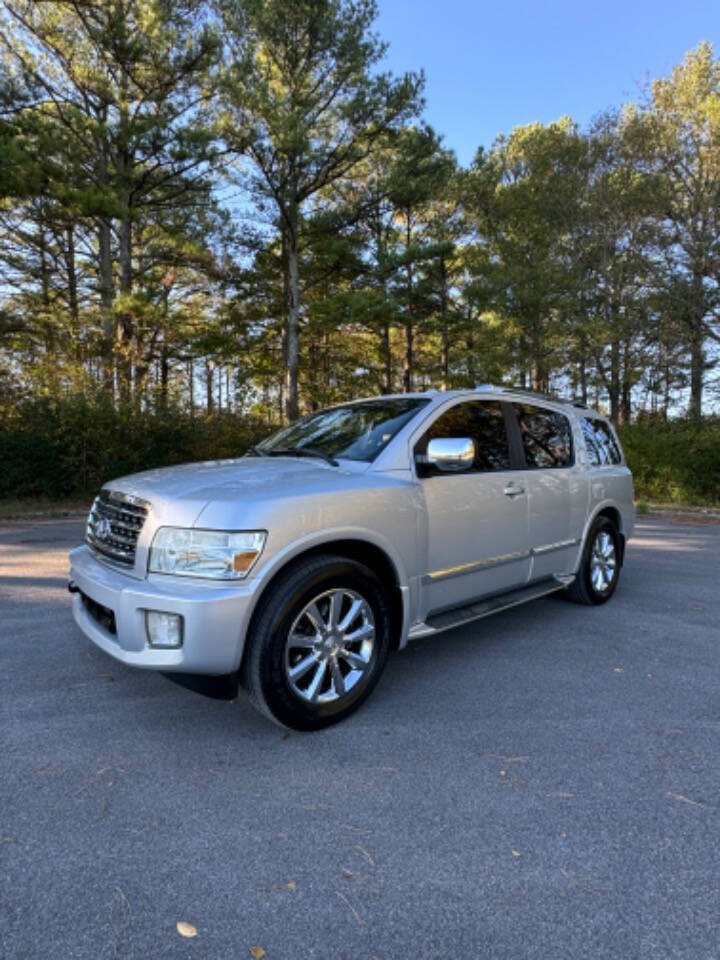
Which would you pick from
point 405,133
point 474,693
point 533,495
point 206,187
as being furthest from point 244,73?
point 474,693

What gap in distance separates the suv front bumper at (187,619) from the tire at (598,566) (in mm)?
3353

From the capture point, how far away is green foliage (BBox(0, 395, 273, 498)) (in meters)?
12.1

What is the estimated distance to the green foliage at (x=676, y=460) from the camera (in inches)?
556

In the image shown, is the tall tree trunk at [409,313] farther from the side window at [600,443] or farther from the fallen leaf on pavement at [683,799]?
the fallen leaf on pavement at [683,799]

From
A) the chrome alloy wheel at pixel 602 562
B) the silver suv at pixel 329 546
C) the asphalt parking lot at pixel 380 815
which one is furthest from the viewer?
the chrome alloy wheel at pixel 602 562

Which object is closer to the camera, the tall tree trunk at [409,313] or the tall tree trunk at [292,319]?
the tall tree trunk at [292,319]

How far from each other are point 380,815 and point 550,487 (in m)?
2.79

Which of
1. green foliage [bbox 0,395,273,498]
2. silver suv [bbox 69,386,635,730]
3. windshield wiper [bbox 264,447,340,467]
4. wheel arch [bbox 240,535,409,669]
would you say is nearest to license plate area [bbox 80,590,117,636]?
silver suv [bbox 69,386,635,730]

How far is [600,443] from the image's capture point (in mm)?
5352

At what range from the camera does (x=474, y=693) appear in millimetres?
3387

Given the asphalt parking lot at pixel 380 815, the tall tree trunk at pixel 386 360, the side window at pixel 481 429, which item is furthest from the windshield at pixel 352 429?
the tall tree trunk at pixel 386 360

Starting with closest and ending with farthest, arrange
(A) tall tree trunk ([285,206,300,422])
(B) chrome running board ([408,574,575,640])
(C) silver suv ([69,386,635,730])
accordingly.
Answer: (C) silver suv ([69,386,635,730]) → (B) chrome running board ([408,574,575,640]) → (A) tall tree trunk ([285,206,300,422])

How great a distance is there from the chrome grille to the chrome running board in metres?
1.61

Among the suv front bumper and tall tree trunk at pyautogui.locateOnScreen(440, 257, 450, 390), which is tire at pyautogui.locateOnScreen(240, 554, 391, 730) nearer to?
the suv front bumper
